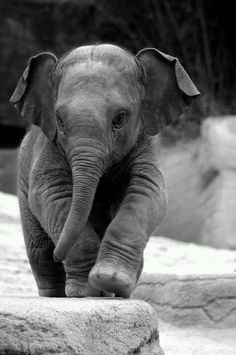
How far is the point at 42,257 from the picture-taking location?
5.26m

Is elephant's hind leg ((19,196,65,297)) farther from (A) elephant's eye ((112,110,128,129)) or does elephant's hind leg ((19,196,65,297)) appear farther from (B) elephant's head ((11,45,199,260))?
(A) elephant's eye ((112,110,128,129))

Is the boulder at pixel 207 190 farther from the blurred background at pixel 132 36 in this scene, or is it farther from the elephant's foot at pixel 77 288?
the elephant's foot at pixel 77 288

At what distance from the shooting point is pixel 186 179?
12438 millimetres

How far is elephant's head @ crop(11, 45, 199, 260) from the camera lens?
4.38 metres

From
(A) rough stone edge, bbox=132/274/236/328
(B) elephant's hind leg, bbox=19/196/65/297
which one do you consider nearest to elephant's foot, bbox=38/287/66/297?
(B) elephant's hind leg, bbox=19/196/65/297

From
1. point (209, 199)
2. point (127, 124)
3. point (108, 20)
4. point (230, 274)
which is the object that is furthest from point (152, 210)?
point (108, 20)

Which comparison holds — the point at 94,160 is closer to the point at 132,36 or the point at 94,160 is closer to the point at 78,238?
the point at 78,238

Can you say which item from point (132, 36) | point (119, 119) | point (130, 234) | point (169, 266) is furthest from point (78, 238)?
point (132, 36)

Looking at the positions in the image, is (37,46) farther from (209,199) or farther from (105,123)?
(105,123)

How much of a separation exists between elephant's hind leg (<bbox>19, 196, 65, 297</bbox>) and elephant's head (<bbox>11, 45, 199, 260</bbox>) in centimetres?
58

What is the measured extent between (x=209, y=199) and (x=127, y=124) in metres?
7.33

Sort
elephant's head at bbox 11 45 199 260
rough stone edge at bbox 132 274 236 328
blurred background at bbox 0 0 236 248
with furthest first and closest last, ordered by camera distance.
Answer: blurred background at bbox 0 0 236 248
rough stone edge at bbox 132 274 236 328
elephant's head at bbox 11 45 199 260

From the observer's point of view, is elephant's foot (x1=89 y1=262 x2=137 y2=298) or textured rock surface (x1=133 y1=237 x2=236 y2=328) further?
textured rock surface (x1=133 y1=237 x2=236 y2=328)

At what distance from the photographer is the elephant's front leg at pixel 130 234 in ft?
14.2
